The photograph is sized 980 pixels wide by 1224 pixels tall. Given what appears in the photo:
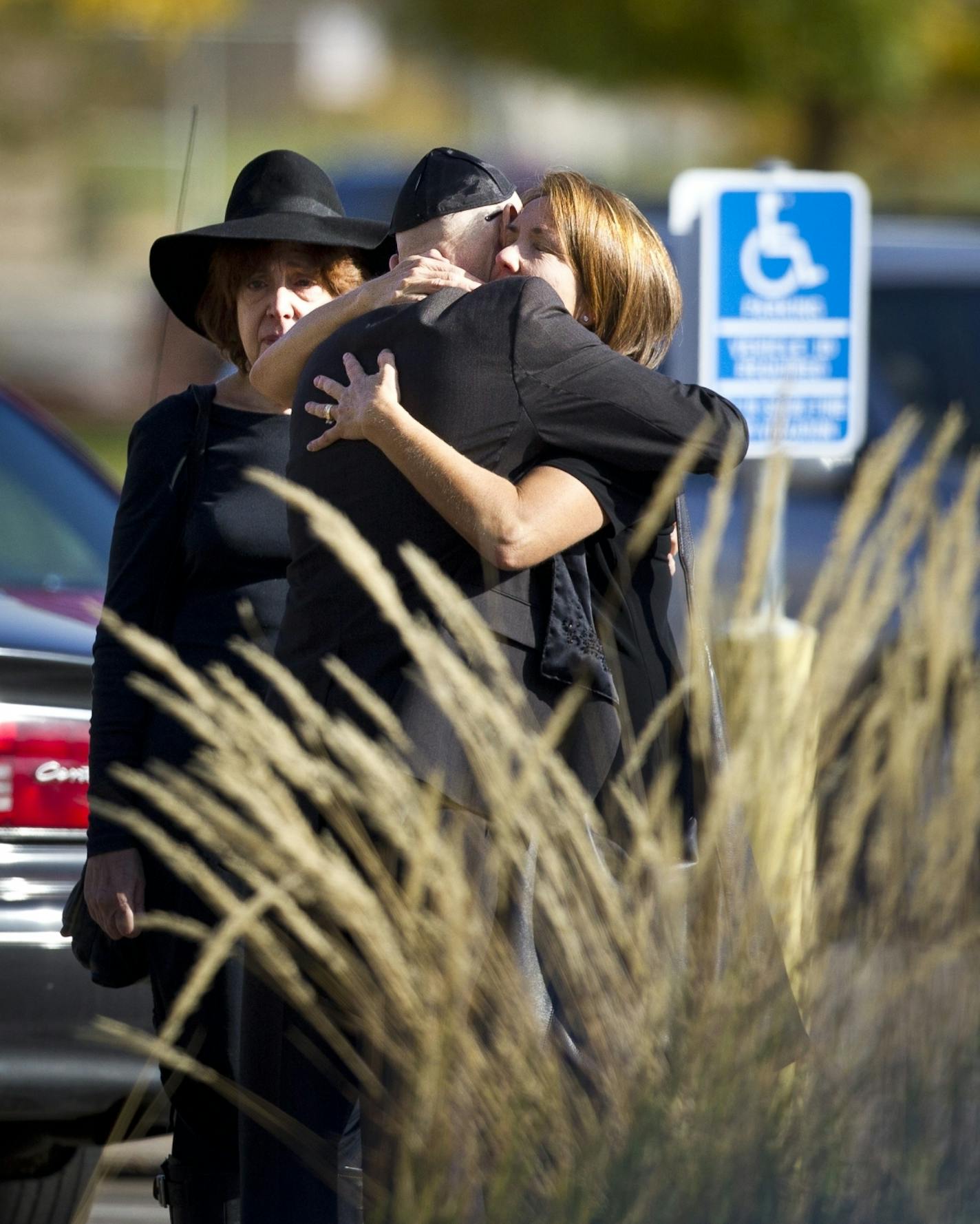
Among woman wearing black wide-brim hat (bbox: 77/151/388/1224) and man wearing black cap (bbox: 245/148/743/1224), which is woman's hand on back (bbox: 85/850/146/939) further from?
man wearing black cap (bbox: 245/148/743/1224)

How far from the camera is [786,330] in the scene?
4383 millimetres

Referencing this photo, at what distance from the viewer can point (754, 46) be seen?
674 inches

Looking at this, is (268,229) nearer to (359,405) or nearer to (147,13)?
(359,405)

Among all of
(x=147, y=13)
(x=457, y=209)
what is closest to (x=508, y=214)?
(x=457, y=209)

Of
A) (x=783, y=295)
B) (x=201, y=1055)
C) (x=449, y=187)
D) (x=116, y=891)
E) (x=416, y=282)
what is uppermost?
(x=783, y=295)

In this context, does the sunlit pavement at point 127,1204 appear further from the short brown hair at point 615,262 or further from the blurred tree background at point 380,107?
the blurred tree background at point 380,107

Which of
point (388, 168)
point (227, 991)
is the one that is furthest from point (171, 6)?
point (227, 991)

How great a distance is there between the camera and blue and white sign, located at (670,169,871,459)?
4305 millimetres

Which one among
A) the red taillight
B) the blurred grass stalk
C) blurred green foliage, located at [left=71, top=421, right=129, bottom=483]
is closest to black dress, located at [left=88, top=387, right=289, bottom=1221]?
the red taillight

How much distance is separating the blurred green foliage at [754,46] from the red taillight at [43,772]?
15.3 m

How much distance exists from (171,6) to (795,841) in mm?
23904

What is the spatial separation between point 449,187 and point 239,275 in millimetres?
627

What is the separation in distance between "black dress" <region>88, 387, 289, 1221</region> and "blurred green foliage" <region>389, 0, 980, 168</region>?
15353mm

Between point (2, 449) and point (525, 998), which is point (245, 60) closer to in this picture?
point (2, 449)
